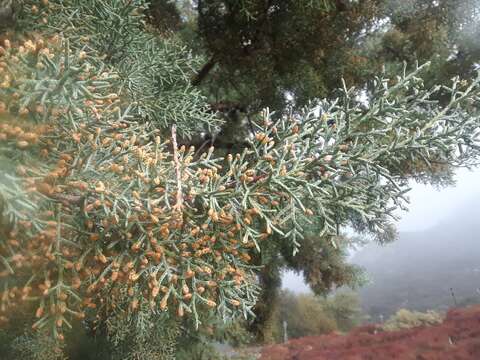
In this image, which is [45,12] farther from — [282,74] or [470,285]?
[470,285]

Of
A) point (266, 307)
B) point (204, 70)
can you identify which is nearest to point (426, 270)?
point (266, 307)

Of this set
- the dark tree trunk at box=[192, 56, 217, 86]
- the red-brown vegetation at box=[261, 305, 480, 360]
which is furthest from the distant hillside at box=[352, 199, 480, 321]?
the dark tree trunk at box=[192, 56, 217, 86]

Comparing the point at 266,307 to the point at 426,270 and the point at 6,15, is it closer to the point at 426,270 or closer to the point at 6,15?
the point at 6,15

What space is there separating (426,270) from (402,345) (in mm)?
28376

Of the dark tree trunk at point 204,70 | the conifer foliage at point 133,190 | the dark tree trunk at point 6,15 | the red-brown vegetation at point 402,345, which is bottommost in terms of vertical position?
the red-brown vegetation at point 402,345

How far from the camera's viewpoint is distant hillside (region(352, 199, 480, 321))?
2636 cm

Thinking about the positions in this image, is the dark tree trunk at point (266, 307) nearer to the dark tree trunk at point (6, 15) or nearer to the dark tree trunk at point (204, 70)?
the dark tree trunk at point (204, 70)

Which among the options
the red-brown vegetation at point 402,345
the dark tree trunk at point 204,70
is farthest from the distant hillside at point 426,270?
the dark tree trunk at point 204,70

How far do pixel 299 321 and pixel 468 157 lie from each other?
19788mm

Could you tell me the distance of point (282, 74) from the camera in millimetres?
6535

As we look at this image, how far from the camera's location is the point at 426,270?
115ft

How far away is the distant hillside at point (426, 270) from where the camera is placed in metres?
26.4

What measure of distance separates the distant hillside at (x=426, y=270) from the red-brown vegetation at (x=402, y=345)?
8.41m

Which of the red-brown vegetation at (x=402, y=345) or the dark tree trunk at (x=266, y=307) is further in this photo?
the dark tree trunk at (x=266, y=307)
